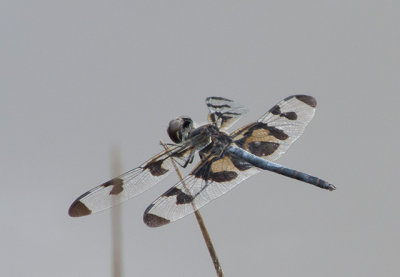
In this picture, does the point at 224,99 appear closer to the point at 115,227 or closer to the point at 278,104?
the point at 278,104

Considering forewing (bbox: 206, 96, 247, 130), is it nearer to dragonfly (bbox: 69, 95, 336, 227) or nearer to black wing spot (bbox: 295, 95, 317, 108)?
dragonfly (bbox: 69, 95, 336, 227)

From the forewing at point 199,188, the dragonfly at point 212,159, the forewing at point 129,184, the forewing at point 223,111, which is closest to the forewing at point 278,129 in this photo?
the dragonfly at point 212,159

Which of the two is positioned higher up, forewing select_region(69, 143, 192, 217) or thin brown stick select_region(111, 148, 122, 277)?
forewing select_region(69, 143, 192, 217)

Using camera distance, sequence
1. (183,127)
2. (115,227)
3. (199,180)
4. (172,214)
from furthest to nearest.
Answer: (183,127) < (199,180) < (172,214) < (115,227)


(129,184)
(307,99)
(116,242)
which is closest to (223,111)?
(307,99)

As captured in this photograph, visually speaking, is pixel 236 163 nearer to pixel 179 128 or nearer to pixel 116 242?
pixel 179 128

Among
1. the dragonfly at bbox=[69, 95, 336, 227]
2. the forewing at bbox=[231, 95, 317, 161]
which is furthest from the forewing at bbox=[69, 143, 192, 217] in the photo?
the forewing at bbox=[231, 95, 317, 161]

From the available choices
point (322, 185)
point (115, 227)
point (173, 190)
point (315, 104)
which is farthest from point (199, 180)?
point (115, 227)
